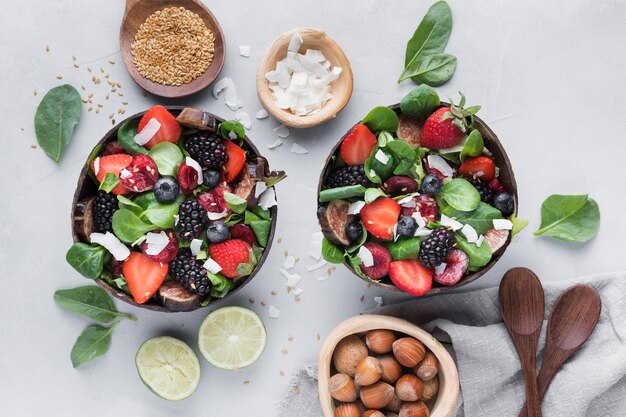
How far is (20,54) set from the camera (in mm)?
2309

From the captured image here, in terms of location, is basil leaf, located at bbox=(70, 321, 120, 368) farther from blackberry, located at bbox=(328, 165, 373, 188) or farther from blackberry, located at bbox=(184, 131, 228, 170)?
blackberry, located at bbox=(328, 165, 373, 188)

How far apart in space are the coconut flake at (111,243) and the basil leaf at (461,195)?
0.88m

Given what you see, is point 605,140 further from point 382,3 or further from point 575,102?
point 382,3

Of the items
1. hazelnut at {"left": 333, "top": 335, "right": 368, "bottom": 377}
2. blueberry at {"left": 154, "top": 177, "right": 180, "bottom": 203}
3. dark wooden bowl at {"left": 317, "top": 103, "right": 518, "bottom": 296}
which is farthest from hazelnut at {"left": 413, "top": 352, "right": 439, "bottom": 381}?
blueberry at {"left": 154, "top": 177, "right": 180, "bottom": 203}

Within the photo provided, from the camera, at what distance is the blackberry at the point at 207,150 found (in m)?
1.98

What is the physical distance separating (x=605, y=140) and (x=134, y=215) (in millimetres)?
1483

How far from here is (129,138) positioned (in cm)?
200

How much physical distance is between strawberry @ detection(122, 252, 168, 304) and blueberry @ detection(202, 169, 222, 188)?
0.25 m

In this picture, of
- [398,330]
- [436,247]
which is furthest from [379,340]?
[436,247]

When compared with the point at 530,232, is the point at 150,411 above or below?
below

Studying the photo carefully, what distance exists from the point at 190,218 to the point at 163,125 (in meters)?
0.26

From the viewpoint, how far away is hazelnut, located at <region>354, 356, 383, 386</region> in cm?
213

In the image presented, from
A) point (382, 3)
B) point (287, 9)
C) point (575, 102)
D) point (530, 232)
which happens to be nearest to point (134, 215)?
point (287, 9)

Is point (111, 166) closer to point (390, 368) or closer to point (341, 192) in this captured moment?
point (341, 192)
